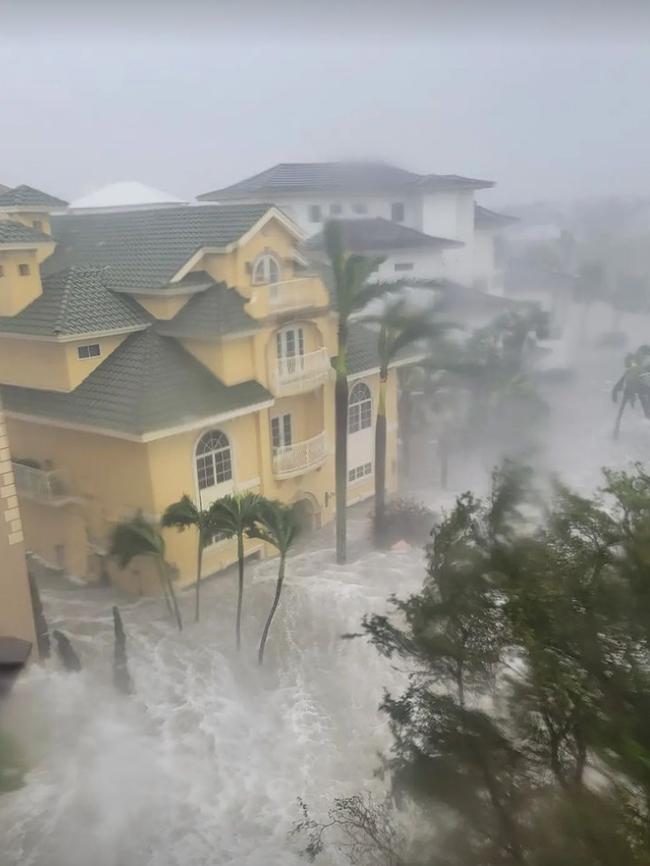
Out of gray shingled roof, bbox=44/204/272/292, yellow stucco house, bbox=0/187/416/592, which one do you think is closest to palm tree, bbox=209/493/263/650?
yellow stucco house, bbox=0/187/416/592

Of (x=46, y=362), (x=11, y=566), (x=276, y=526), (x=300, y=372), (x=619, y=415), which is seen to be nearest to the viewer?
(x=11, y=566)

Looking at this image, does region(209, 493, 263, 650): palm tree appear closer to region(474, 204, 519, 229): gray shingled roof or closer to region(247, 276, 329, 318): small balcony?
region(247, 276, 329, 318): small balcony

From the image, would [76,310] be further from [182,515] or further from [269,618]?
[269,618]

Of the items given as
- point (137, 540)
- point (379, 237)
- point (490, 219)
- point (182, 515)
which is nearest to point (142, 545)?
point (137, 540)

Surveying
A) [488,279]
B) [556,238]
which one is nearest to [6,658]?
[488,279]

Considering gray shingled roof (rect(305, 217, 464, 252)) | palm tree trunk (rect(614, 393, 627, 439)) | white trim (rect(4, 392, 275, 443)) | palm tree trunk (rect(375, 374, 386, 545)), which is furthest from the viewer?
palm tree trunk (rect(614, 393, 627, 439))

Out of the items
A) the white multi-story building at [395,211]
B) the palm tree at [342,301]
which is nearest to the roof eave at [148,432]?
the palm tree at [342,301]

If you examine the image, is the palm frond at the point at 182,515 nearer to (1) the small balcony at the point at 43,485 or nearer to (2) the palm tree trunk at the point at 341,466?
(1) the small balcony at the point at 43,485
